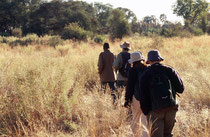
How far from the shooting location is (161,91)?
9.29ft

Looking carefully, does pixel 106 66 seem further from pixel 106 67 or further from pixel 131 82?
pixel 131 82

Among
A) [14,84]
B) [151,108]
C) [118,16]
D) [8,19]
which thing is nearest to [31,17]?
[8,19]

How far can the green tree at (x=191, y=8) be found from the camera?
49.0m

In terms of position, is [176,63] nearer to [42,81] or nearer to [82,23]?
[42,81]

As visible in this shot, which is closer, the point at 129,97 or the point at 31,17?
the point at 129,97

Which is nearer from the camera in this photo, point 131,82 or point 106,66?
point 131,82

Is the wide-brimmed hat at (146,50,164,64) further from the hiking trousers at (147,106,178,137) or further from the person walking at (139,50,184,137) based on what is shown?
the hiking trousers at (147,106,178,137)

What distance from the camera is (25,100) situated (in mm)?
4133

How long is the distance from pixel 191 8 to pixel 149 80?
53177 mm

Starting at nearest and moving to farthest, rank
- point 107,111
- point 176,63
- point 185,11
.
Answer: point 107,111, point 176,63, point 185,11

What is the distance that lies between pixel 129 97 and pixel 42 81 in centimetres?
210

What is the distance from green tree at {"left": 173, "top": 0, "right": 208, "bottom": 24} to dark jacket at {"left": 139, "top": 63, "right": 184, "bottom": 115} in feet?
168

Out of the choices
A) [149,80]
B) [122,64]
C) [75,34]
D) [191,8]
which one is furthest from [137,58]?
[191,8]

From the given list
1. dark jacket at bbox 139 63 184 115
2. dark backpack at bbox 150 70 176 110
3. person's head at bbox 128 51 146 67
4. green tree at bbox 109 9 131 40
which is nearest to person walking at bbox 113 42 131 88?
person's head at bbox 128 51 146 67
